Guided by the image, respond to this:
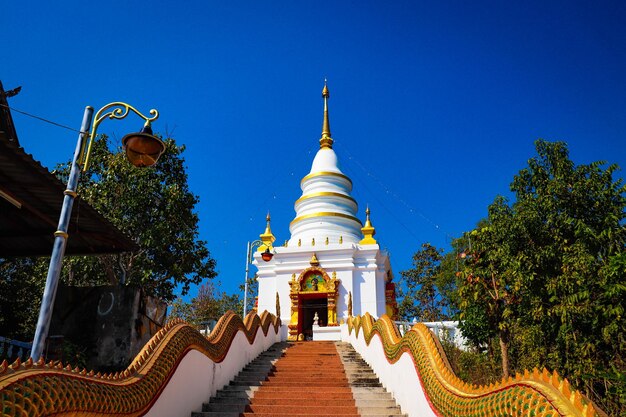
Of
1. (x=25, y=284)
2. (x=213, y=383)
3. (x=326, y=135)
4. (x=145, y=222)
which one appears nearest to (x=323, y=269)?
(x=145, y=222)

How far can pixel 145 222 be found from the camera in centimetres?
1880

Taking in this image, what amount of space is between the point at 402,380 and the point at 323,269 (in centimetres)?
1447

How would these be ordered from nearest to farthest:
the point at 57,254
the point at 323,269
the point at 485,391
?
1. the point at 485,391
2. the point at 57,254
3. the point at 323,269

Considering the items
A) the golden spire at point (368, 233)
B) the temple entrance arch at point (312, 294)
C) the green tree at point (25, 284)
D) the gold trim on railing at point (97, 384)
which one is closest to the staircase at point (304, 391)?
the gold trim on railing at point (97, 384)

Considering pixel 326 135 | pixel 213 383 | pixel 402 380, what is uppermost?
pixel 326 135

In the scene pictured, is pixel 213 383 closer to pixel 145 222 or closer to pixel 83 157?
pixel 83 157

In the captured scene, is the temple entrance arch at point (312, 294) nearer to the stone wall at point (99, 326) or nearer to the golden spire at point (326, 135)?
the golden spire at point (326, 135)

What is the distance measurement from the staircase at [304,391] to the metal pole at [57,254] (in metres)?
3.09

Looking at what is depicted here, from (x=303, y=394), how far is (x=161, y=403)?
10.2 ft

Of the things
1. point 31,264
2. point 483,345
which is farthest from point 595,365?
point 31,264

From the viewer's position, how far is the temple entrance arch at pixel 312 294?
69.5 ft

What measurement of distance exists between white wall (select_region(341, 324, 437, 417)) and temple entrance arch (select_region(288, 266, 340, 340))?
32.6ft

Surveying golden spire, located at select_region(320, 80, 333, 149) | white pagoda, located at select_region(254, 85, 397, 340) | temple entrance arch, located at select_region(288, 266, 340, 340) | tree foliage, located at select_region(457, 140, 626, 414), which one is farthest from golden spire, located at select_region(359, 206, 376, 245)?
tree foliage, located at select_region(457, 140, 626, 414)

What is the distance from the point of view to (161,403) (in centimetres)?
585
